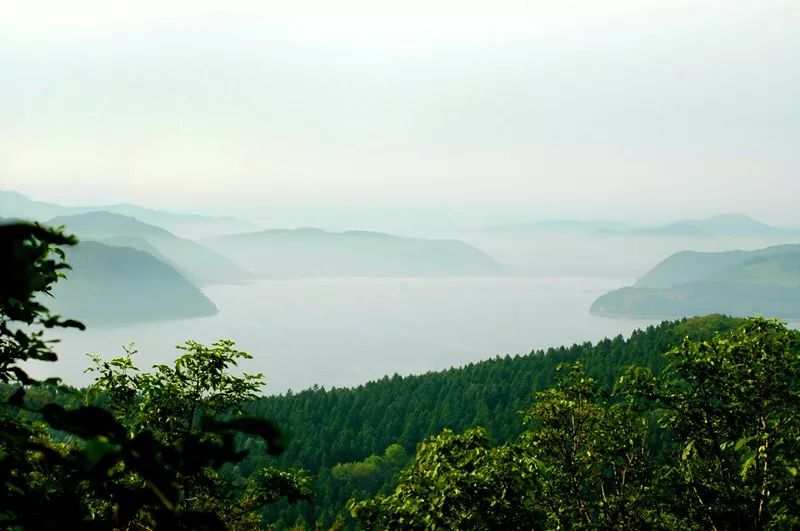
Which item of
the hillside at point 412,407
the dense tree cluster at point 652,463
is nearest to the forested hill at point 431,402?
the hillside at point 412,407

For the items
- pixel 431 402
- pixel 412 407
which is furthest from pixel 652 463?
pixel 431 402

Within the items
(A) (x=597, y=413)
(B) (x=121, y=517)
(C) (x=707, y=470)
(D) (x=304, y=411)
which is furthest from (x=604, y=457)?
(D) (x=304, y=411)

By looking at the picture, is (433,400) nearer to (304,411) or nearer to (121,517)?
(304,411)

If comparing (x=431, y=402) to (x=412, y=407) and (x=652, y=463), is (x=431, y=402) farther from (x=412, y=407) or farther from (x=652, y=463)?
(x=652, y=463)

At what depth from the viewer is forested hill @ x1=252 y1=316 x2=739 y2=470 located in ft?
398

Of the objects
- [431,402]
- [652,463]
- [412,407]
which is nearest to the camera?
[652,463]

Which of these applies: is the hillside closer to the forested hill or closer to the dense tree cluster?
the forested hill

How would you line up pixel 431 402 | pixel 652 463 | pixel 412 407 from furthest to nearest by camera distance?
pixel 431 402 < pixel 412 407 < pixel 652 463

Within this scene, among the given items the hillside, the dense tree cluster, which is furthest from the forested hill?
the dense tree cluster

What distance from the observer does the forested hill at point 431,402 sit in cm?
12125

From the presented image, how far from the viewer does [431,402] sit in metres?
139

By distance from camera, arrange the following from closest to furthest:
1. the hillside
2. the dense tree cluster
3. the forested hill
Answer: the dense tree cluster, the hillside, the forested hill

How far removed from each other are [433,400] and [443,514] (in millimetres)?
129437

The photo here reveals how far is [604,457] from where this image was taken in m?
16.2
